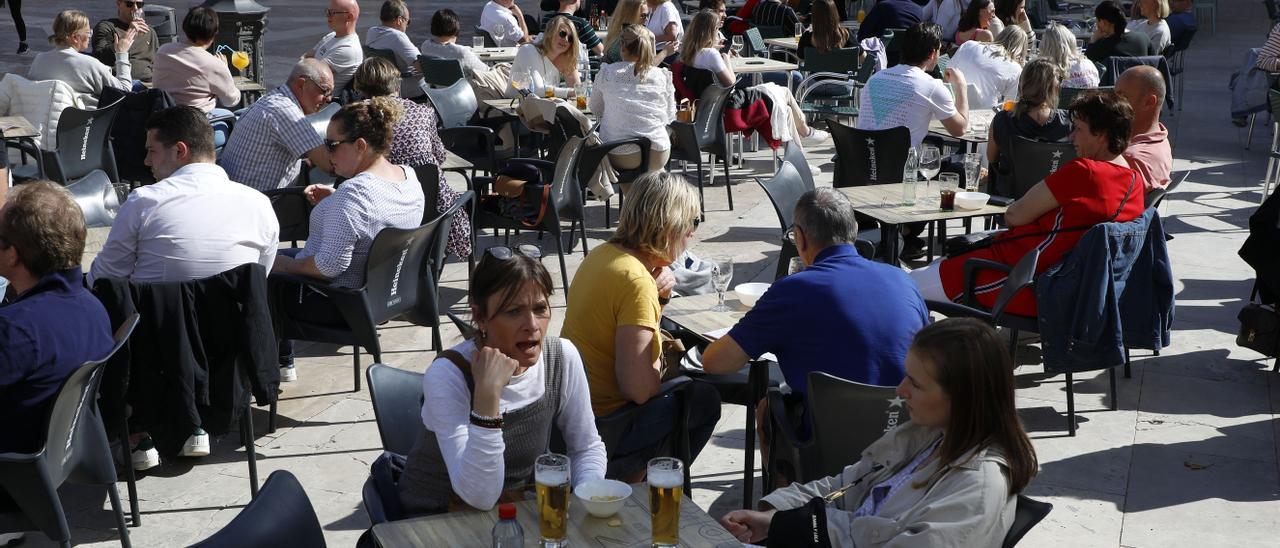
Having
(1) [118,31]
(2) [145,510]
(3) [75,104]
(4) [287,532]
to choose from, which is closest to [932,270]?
(2) [145,510]

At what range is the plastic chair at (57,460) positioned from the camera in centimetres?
323

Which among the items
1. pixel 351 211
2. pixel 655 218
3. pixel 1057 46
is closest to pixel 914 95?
pixel 1057 46

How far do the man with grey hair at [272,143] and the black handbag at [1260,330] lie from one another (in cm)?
433

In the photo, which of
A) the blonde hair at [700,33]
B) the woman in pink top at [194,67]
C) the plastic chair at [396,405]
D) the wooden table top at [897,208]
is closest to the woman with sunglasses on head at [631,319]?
the plastic chair at [396,405]

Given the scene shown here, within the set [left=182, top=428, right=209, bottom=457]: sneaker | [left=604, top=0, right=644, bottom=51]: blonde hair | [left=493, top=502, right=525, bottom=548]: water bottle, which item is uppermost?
[left=604, top=0, right=644, bottom=51]: blonde hair

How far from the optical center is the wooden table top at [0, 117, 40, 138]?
23.1 feet

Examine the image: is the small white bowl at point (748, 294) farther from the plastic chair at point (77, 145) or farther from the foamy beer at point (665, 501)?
the plastic chair at point (77, 145)

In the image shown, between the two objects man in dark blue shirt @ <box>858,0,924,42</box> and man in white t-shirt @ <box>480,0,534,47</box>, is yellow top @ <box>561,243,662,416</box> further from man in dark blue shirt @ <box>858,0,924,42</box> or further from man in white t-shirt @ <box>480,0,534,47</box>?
man in dark blue shirt @ <box>858,0,924,42</box>

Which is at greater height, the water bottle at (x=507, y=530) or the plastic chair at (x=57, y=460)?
the water bottle at (x=507, y=530)

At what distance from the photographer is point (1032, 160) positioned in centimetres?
646

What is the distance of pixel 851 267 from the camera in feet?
11.9

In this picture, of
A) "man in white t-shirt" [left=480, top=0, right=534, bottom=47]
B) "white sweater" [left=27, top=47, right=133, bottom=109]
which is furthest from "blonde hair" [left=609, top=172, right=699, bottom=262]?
"man in white t-shirt" [left=480, top=0, right=534, bottom=47]

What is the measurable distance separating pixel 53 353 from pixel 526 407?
140 cm

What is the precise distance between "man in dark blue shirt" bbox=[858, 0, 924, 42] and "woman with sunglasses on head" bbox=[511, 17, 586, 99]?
4851 mm
